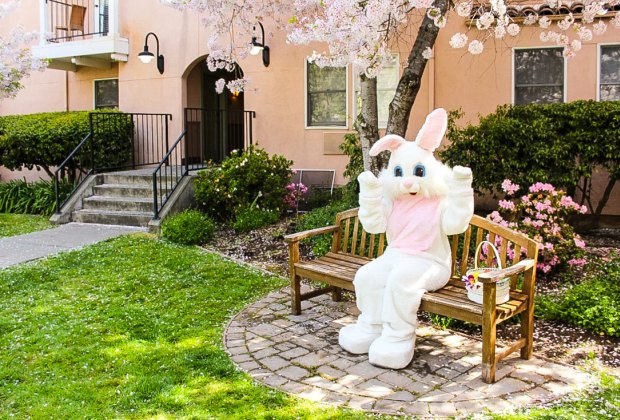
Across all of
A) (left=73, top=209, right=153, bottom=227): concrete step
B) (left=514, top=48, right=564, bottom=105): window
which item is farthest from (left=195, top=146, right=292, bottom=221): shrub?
(left=514, top=48, right=564, bottom=105): window

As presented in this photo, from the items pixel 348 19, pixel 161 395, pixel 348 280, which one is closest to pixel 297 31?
pixel 348 19

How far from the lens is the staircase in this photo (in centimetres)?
1016

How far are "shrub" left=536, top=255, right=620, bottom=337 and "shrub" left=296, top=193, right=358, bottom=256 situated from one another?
289 centimetres

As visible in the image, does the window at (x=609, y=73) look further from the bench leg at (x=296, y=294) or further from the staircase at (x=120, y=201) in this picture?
the staircase at (x=120, y=201)

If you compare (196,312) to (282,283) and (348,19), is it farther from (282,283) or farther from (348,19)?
(348,19)

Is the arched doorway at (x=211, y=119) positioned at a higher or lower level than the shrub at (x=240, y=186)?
higher

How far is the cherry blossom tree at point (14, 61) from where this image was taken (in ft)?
37.8

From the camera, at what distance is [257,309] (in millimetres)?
5816

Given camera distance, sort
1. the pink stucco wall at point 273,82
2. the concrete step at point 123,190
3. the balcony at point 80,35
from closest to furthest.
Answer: the pink stucco wall at point 273,82 < the concrete step at point 123,190 < the balcony at point 80,35

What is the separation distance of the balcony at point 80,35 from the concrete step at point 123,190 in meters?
3.42

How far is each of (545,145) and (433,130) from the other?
4252mm

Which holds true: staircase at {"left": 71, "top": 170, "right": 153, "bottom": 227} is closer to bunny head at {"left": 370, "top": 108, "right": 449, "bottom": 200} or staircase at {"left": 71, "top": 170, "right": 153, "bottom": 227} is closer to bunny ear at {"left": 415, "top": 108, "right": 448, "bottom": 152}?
bunny head at {"left": 370, "top": 108, "right": 449, "bottom": 200}

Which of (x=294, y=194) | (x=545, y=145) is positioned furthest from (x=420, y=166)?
(x=294, y=194)

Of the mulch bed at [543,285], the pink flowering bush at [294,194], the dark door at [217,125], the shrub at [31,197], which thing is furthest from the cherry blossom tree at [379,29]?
the shrub at [31,197]
